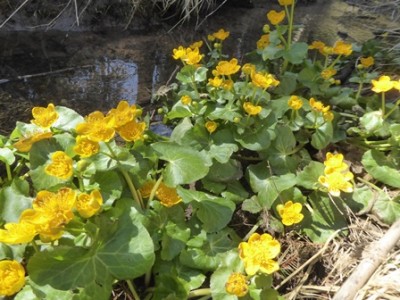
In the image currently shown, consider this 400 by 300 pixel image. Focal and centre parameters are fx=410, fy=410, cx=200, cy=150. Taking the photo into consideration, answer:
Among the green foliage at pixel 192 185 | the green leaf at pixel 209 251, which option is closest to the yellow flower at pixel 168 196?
the green foliage at pixel 192 185

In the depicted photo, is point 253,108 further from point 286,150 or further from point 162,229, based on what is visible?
point 162,229

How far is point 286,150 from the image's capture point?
155 cm

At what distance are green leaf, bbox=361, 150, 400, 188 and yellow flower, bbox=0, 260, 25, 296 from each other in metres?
1.24

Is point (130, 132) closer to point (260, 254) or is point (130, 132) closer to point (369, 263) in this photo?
point (260, 254)

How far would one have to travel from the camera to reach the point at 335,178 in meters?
1.35

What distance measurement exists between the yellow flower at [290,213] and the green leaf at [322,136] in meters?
0.32

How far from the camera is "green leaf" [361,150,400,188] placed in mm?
1517

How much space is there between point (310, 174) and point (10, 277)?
3.31 ft

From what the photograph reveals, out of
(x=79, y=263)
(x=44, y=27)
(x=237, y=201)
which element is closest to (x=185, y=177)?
(x=237, y=201)

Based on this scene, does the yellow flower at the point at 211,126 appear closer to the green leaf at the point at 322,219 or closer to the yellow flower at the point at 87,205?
the green leaf at the point at 322,219

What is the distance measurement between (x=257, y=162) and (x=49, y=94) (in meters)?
1.62

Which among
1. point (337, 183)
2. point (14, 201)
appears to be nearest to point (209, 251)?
point (337, 183)

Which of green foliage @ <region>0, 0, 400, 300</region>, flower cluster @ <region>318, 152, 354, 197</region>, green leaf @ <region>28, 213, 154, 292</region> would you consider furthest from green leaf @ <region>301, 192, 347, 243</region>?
green leaf @ <region>28, 213, 154, 292</region>

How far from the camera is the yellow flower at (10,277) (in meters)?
0.92
